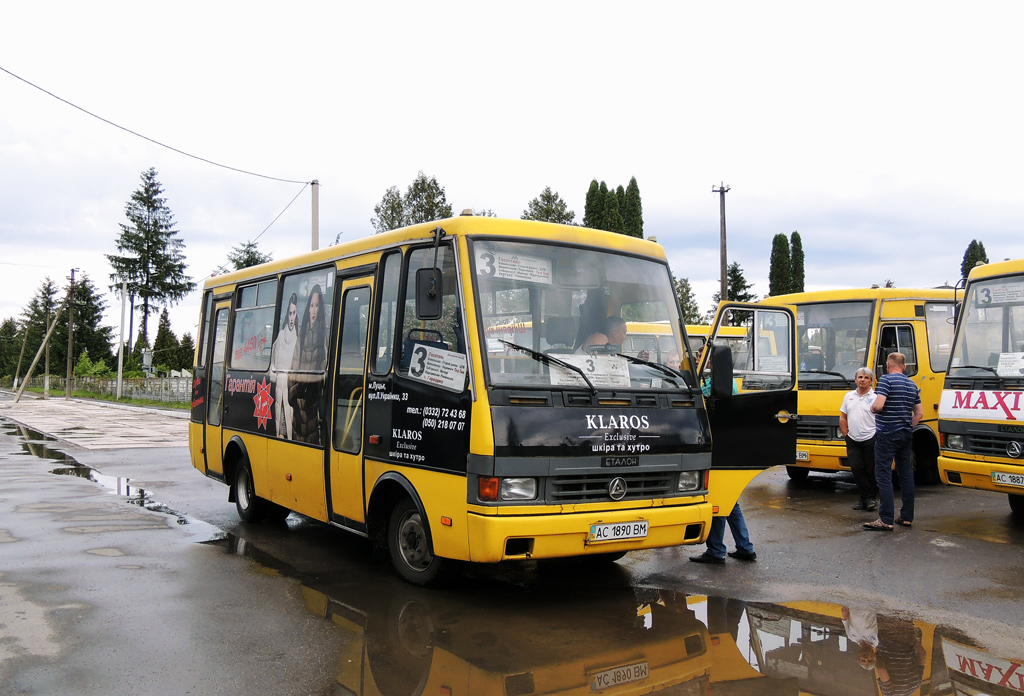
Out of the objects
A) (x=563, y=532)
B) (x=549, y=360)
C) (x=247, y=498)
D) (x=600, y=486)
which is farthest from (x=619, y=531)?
(x=247, y=498)

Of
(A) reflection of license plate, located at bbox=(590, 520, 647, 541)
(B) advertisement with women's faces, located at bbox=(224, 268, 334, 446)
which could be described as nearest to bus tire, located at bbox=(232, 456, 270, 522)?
(B) advertisement with women's faces, located at bbox=(224, 268, 334, 446)

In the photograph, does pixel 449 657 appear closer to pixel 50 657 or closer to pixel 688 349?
pixel 50 657

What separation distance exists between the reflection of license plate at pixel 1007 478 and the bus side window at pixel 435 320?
6355mm

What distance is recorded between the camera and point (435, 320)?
6.19 metres

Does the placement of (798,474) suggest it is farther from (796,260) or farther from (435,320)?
(796,260)

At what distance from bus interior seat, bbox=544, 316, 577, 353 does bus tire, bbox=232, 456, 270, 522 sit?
4.67m

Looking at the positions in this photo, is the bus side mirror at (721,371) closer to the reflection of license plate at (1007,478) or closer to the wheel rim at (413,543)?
the wheel rim at (413,543)

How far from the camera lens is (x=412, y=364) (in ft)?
21.3

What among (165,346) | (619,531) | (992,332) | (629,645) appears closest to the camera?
(629,645)

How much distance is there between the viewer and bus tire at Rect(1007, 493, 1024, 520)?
1012 cm

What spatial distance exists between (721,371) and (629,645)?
249 cm

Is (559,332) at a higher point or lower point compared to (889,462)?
higher

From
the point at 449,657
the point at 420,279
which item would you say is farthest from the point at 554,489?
the point at 420,279

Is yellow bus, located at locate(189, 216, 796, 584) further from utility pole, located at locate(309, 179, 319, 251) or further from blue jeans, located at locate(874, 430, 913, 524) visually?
utility pole, located at locate(309, 179, 319, 251)
